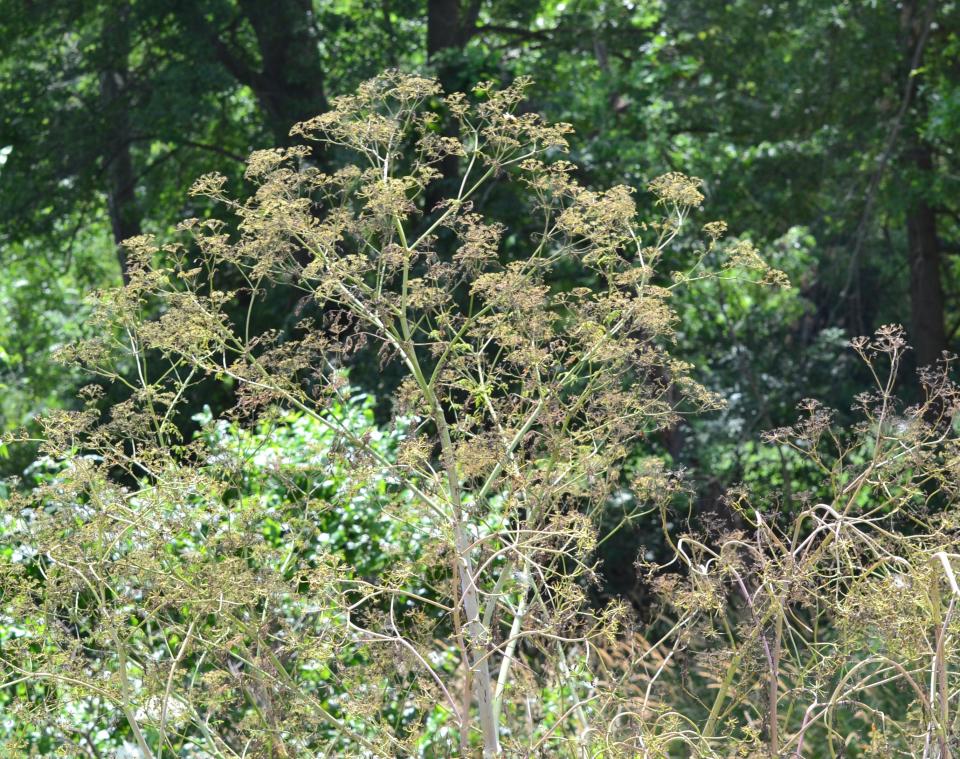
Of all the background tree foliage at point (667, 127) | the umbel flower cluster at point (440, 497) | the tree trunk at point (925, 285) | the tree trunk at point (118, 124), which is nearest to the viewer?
the umbel flower cluster at point (440, 497)

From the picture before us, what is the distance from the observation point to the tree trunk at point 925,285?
40.3 feet

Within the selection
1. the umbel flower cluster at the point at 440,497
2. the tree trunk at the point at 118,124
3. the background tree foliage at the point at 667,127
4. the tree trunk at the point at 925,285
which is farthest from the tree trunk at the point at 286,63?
the umbel flower cluster at the point at 440,497

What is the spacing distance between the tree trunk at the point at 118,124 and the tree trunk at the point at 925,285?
7.09 metres

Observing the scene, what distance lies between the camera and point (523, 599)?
11.9 ft

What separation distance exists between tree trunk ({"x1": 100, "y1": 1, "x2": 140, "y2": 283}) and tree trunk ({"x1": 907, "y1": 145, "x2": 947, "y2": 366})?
279 inches

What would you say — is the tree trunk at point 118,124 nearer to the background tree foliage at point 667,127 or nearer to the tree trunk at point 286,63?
the background tree foliage at point 667,127

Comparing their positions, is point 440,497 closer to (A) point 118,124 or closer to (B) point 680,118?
(B) point 680,118

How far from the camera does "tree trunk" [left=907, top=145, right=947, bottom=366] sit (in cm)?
1230

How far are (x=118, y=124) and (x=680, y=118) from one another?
5193mm

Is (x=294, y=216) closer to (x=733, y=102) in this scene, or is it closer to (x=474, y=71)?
(x=474, y=71)

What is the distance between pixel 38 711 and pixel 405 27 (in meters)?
10.1

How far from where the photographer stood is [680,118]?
1174 centimetres

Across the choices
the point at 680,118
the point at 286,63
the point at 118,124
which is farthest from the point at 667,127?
the point at 118,124

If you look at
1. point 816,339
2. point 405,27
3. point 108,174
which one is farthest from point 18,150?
point 816,339
